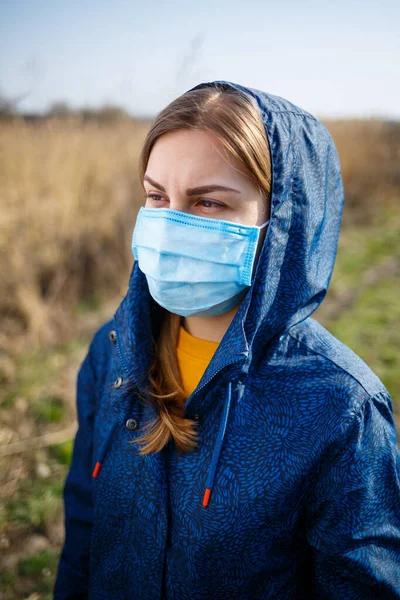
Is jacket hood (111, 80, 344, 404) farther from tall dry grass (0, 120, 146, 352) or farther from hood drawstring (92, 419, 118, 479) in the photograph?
tall dry grass (0, 120, 146, 352)

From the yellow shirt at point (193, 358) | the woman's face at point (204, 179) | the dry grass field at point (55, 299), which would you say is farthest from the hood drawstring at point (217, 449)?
the dry grass field at point (55, 299)

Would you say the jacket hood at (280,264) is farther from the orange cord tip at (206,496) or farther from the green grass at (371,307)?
the green grass at (371,307)

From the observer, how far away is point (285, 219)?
125 cm

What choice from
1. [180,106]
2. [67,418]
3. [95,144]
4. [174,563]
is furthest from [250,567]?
[95,144]

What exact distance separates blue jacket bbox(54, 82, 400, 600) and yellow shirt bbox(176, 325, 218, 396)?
0.12 m

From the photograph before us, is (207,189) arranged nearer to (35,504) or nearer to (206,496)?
(206,496)

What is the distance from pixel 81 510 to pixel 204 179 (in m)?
1.34

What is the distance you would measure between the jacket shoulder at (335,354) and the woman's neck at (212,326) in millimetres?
210

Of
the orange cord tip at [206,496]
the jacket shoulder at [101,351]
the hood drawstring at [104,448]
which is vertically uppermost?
the jacket shoulder at [101,351]

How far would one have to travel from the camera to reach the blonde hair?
1.18m

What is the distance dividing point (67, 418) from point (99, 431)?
2.03 m

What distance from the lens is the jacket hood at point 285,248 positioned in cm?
121

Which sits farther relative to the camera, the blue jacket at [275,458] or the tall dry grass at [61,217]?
the tall dry grass at [61,217]

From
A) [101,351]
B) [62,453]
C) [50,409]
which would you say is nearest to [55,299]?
[50,409]
